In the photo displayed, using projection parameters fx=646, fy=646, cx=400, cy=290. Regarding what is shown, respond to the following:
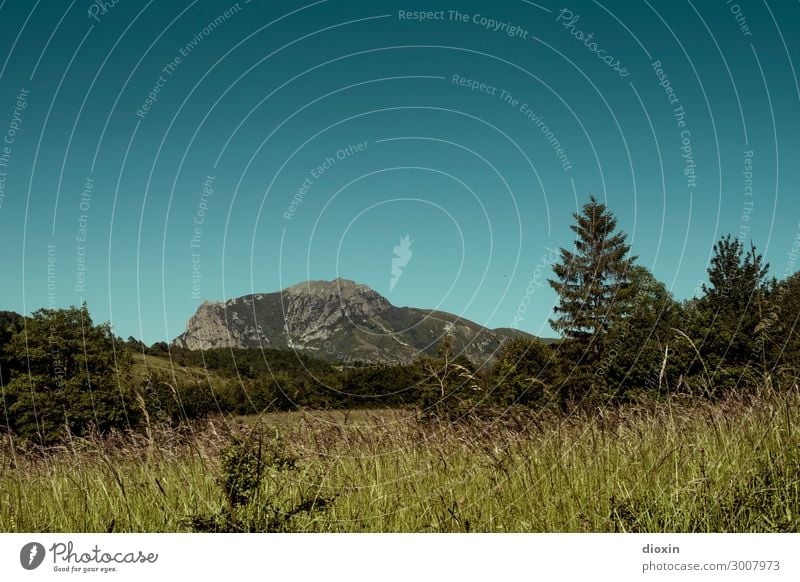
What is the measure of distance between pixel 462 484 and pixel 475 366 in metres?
12.3

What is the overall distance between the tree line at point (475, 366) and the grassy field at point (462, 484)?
1.36 ft

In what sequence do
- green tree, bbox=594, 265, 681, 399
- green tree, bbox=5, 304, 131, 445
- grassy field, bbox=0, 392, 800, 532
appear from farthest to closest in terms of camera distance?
green tree, bbox=5, 304, 131, 445 → green tree, bbox=594, 265, 681, 399 → grassy field, bbox=0, 392, 800, 532

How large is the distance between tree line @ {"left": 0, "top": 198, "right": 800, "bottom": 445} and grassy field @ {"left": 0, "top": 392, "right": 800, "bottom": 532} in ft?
1.36

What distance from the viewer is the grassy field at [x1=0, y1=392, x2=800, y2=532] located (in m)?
4.00

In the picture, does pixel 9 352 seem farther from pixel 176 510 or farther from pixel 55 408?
pixel 176 510

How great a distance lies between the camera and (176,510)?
4.44 m

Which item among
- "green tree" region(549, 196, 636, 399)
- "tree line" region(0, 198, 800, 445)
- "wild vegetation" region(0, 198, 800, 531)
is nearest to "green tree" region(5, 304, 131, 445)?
"tree line" region(0, 198, 800, 445)

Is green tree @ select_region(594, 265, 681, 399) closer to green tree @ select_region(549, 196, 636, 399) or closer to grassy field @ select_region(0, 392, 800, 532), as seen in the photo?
green tree @ select_region(549, 196, 636, 399)

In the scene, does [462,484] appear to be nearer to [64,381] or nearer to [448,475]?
[448,475]

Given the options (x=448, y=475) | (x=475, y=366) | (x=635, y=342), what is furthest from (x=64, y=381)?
(x=448, y=475)

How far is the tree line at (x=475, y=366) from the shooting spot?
623 centimetres

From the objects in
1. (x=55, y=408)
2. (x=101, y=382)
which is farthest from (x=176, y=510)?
(x=55, y=408)

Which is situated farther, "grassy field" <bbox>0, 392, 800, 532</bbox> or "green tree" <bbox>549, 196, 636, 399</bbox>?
"green tree" <bbox>549, 196, 636, 399</bbox>

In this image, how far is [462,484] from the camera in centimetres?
480
